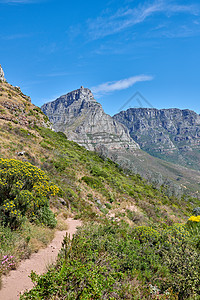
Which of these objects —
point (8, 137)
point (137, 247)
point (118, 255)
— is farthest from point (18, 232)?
point (8, 137)

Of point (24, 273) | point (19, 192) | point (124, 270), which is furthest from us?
point (19, 192)

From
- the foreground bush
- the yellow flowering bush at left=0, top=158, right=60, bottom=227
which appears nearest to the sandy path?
the foreground bush

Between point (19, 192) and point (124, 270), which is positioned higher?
point (19, 192)

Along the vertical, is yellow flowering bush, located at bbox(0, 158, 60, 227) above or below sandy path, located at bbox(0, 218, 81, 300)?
above

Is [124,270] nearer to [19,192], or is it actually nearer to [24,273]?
[24,273]

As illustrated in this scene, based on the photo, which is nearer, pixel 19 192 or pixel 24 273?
pixel 24 273

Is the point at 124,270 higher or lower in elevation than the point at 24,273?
lower

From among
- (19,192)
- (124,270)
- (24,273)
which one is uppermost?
(19,192)

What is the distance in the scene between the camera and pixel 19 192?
5.86 m

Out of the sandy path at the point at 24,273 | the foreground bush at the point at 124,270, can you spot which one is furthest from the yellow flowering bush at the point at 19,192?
the foreground bush at the point at 124,270

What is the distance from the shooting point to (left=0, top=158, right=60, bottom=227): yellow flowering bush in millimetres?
5496

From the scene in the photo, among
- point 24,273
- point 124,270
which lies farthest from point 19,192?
point 124,270

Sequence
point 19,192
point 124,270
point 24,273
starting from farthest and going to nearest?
point 19,192, point 124,270, point 24,273

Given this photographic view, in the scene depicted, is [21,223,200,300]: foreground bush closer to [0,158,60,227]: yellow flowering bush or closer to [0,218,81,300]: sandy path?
[0,218,81,300]: sandy path
